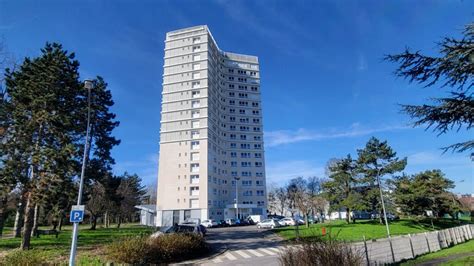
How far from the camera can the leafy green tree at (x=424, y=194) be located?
139 ft

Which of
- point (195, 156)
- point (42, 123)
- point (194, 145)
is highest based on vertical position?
point (194, 145)

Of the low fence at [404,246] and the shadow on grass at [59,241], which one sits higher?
the shadow on grass at [59,241]

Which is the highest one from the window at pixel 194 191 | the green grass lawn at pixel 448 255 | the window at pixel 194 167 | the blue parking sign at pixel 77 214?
the window at pixel 194 167

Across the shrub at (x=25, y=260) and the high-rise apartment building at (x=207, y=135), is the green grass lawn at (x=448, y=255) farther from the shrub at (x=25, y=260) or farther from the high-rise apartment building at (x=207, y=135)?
the high-rise apartment building at (x=207, y=135)

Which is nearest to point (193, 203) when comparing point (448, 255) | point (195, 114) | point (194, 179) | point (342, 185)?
point (194, 179)

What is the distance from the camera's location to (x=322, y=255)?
591 centimetres

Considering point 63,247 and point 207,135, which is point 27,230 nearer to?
point 63,247

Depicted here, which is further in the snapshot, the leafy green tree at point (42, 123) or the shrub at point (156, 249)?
the leafy green tree at point (42, 123)

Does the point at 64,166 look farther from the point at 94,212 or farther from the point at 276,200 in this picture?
the point at 276,200

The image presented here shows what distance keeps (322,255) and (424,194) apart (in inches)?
1819

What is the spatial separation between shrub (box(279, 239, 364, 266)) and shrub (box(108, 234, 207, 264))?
909cm

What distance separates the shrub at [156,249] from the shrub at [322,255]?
9.09 m

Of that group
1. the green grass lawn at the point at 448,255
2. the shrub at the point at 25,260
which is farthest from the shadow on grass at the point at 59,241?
the green grass lawn at the point at 448,255

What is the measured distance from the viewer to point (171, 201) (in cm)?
6175
